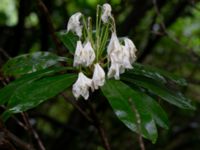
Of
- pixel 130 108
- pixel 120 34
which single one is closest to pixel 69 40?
pixel 130 108

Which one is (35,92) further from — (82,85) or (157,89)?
(157,89)

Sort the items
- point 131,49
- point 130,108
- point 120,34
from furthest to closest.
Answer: point 120,34 → point 131,49 → point 130,108

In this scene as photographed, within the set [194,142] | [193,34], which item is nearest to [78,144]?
[194,142]

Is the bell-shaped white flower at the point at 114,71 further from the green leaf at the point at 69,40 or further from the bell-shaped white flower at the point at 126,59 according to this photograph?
the green leaf at the point at 69,40

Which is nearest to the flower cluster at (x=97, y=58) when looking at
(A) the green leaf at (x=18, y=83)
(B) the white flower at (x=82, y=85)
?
(B) the white flower at (x=82, y=85)

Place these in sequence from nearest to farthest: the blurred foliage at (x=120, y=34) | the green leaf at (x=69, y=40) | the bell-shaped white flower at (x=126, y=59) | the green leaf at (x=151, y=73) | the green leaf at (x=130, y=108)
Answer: the green leaf at (x=130, y=108) → the bell-shaped white flower at (x=126, y=59) → the green leaf at (x=151, y=73) → the green leaf at (x=69, y=40) → the blurred foliage at (x=120, y=34)

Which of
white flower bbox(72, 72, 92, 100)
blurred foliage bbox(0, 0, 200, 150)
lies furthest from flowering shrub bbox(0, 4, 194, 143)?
blurred foliage bbox(0, 0, 200, 150)

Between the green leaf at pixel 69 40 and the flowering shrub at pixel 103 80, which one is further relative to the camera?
the green leaf at pixel 69 40
